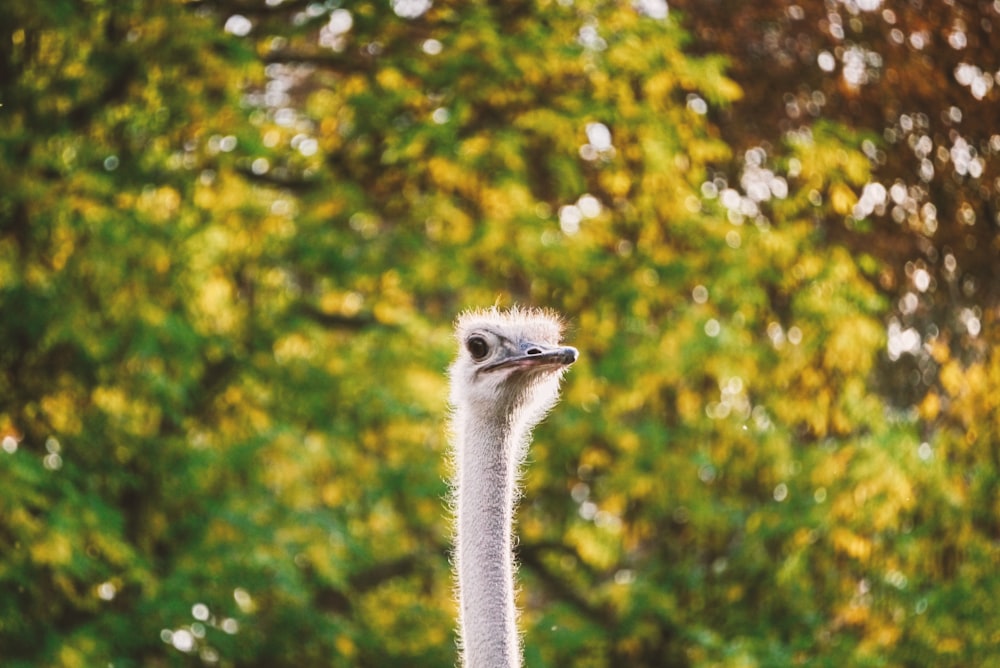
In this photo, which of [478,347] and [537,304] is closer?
[478,347]

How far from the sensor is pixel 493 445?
139 inches

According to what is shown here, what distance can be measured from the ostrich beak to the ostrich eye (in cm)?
7

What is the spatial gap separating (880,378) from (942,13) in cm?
208

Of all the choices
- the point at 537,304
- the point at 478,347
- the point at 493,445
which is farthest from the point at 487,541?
the point at 537,304

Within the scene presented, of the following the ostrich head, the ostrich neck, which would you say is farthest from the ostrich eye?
the ostrich neck

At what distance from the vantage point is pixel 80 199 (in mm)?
7141

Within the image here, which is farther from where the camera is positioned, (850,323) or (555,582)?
(555,582)

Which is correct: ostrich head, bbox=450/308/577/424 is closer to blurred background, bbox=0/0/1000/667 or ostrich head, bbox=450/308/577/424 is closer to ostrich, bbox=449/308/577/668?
ostrich, bbox=449/308/577/668

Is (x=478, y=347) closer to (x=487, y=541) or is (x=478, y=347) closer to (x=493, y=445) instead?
(x=493, y=445)

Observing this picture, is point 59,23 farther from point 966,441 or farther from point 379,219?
point 966,441

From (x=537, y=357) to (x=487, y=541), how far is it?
0.46 m

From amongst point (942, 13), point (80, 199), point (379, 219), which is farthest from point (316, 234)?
point (942, 13)

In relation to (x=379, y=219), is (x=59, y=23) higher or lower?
higher

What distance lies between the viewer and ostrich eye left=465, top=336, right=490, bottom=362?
370 centimetres
